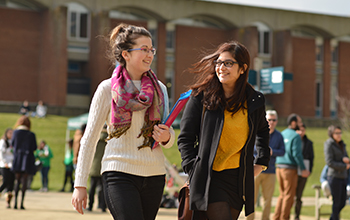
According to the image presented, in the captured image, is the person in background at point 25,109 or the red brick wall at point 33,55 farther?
the red brick wall at point 33,55

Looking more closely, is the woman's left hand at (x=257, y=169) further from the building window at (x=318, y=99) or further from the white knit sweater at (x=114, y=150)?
the building window at (x=318, y=99)

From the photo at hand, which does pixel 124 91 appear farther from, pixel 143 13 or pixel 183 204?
pixel 143 13

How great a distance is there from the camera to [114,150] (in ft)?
12.3

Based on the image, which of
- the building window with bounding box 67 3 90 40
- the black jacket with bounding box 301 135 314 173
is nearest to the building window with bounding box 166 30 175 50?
the building window with bounding box 67 3 90 40

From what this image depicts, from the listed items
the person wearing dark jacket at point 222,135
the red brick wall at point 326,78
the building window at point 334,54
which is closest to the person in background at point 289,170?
the person wearing dark jacket at point 222,135

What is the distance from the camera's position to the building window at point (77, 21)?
38.8 m

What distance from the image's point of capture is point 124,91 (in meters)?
3.74

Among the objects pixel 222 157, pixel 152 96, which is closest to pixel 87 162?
pixel 152 96

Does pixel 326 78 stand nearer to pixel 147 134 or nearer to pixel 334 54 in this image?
pixel 334 54

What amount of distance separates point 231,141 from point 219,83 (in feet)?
1.64

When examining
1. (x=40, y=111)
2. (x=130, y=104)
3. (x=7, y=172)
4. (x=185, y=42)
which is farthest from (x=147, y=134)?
(x=185, y=42)

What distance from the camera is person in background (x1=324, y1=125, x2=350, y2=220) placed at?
376 inches

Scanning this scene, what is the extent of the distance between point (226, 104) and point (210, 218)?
2.72ft

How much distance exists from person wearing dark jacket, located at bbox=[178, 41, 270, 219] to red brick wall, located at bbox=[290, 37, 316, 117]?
42.8 metres
